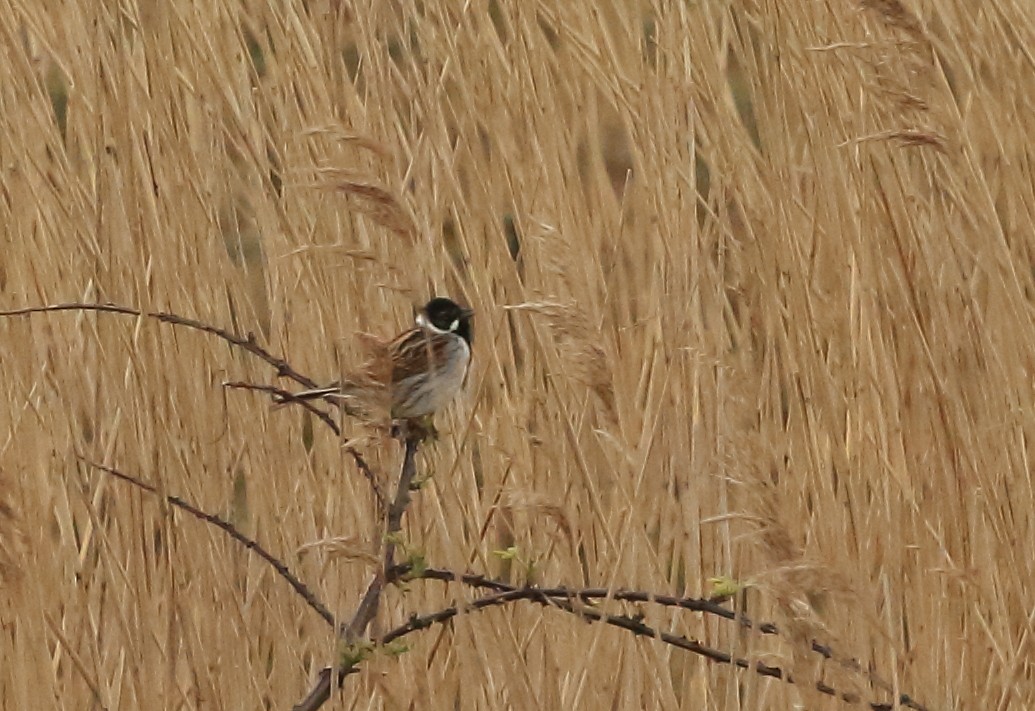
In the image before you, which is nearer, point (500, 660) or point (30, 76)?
point (500, 660)

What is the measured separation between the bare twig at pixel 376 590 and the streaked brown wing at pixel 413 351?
0.22 meters

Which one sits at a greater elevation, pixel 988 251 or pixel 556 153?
pixel 556 153

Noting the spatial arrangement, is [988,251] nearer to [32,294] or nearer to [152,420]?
[152,420]

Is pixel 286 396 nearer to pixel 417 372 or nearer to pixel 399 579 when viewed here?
pixel 399 579

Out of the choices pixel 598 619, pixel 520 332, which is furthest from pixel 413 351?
pixel 598 619

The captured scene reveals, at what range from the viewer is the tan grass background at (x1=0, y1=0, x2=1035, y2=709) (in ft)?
6.06

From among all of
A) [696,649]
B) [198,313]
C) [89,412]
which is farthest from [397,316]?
[696,649]

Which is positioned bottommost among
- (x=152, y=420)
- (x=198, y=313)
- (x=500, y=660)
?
(x=500, y=660)

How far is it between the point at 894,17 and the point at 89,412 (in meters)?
1.07

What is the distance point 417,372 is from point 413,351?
0.12m

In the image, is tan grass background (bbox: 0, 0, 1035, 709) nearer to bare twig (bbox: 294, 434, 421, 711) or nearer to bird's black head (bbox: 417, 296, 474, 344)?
bird's black head (bbox: 417, 296, 474, 344)

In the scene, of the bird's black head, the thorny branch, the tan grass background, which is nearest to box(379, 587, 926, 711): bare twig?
the thorny branch

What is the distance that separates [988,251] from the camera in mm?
1801

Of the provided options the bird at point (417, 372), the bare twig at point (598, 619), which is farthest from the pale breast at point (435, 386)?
the bare twig at point (598, 619)
